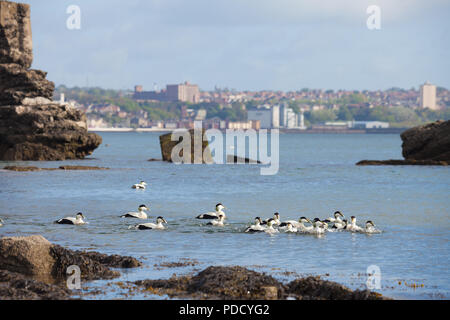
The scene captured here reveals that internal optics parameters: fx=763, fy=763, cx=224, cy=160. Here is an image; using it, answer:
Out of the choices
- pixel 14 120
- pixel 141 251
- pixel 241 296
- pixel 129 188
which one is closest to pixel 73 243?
pixel 141 251

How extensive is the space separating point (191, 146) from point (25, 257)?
183 feet

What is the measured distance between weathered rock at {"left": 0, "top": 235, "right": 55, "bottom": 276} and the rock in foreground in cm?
245

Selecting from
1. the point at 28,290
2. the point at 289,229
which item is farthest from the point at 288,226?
the point at 28,290

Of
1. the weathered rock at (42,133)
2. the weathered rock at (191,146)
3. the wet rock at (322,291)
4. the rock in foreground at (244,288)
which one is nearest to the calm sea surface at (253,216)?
the rock in foreground at (244,288)

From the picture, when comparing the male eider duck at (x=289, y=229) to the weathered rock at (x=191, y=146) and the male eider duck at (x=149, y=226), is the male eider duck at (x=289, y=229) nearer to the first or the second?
the male eider duck at (x=149, y=226)

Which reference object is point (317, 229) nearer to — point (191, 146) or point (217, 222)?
point (217, 222)

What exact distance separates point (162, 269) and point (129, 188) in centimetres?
2921

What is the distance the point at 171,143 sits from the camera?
241 feet

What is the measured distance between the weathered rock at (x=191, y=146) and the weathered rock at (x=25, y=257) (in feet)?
167

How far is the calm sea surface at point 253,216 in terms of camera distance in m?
19.3

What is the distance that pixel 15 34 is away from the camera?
70.9 metres

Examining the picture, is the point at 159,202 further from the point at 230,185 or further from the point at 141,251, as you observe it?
the point at 141,251
